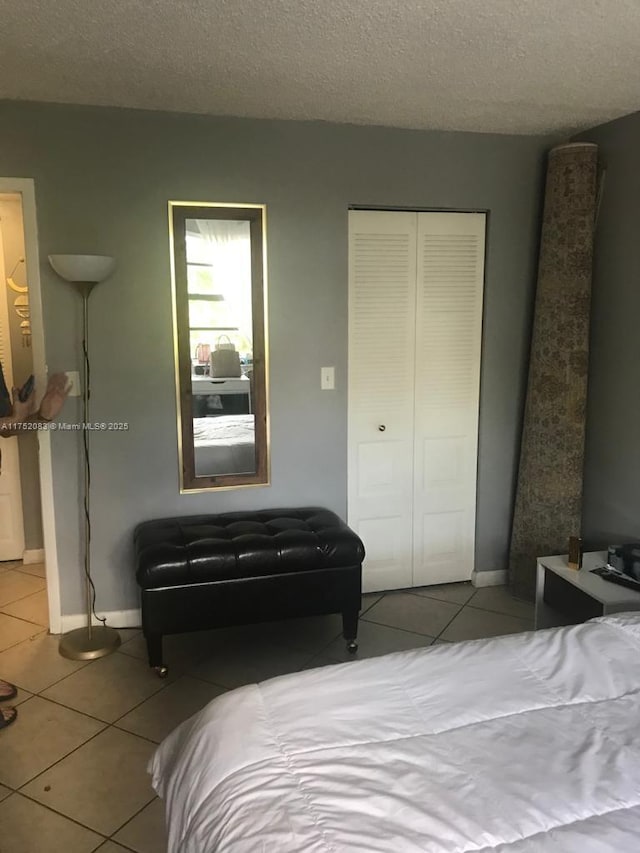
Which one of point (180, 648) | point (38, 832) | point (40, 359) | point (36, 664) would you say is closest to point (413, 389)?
point (180, 648)

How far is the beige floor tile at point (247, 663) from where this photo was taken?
9.12 feet

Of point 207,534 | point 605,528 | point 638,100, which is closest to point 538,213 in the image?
point 638,100

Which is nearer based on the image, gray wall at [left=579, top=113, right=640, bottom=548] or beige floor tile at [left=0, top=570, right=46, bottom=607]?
gray wall at [left=579, top=113, right=640, bottom=548]

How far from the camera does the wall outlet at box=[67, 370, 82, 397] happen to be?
9.83ft

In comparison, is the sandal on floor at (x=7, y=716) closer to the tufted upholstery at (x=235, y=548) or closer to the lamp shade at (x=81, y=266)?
the tufted upholstery at (x=235, y=548)

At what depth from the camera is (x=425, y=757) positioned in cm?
133

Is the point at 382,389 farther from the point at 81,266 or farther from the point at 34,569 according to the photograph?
the point at 34,569

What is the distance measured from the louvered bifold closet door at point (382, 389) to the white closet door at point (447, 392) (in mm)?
61

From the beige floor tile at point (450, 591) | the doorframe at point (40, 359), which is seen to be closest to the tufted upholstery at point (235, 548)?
the doorframe at point (40, 359)

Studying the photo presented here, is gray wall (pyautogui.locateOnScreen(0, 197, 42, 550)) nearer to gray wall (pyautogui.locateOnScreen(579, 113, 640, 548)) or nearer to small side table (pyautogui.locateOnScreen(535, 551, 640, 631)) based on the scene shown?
small side table (pyautogui.locateOnScreen(535, 551, 640, 631))

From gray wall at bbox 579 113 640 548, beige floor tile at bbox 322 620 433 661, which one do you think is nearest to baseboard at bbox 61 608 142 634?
beige floor tile at bbox 322 620 433 661


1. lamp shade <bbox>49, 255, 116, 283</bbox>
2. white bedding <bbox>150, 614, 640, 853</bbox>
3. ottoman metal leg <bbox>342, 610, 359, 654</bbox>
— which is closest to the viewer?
white bedding <bbox>150, 614, 640, 853</bbox>

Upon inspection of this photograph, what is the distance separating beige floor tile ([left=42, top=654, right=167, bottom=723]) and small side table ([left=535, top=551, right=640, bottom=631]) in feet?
5.69

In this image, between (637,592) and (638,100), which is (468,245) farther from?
(637,592)
